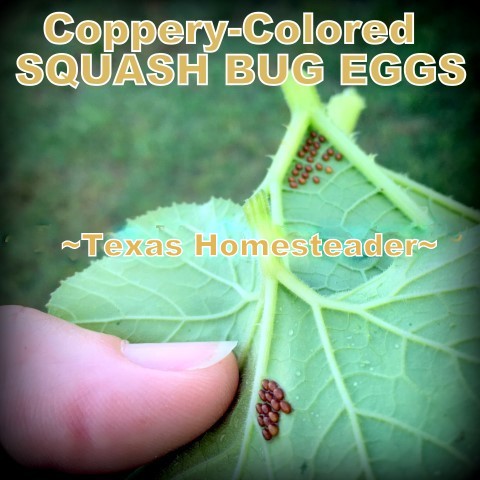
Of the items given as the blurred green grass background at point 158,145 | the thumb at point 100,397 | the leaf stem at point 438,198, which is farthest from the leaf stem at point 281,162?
the blurred green grass background at point 158,145

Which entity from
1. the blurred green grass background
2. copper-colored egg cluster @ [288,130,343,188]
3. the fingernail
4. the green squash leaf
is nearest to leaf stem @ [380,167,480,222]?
the green squash leaf

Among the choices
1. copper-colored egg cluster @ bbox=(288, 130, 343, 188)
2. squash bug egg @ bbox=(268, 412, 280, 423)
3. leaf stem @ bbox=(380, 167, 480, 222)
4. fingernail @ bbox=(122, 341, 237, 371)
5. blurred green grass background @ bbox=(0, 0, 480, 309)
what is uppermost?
blurred green grass background @ bbox=(0, 0, 480, 309)

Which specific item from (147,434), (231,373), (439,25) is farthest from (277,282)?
(439,25)

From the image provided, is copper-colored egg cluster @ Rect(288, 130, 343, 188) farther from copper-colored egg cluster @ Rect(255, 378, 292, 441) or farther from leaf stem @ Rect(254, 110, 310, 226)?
copper-colored egg cluster @ Rect(255, 378, 292, 441)

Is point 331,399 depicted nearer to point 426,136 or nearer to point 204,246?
point 204,246

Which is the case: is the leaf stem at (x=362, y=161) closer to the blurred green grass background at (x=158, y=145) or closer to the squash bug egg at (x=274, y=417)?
the squash bug egg at (x=274, y=417)

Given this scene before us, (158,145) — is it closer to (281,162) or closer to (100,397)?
(281,162)
